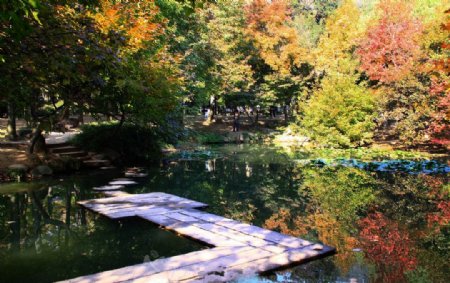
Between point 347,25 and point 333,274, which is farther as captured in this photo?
point 347,25

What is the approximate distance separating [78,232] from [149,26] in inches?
338

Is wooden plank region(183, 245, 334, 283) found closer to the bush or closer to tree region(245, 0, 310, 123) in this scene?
the bush

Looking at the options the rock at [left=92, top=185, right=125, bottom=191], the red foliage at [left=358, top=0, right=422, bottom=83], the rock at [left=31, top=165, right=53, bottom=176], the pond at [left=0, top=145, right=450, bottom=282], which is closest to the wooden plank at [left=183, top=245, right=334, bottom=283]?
the pond at [left=0, top=145, right=450, bottom=282]

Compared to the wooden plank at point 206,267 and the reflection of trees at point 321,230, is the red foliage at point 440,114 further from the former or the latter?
the wooden plank at point 206,267

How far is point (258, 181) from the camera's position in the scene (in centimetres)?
1118

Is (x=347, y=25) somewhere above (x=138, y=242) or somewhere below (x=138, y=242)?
above

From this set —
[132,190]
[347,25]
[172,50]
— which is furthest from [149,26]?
[347,25]

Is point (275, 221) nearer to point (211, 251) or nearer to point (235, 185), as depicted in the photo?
point (211, 251)

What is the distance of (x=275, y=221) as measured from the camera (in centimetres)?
682

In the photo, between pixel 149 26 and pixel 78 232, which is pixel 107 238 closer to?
pixel 78 232

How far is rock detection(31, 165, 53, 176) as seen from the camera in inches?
446

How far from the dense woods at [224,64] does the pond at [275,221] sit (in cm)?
200

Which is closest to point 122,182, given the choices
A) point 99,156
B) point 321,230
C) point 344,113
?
point 99,156

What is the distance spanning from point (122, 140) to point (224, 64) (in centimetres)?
1375
